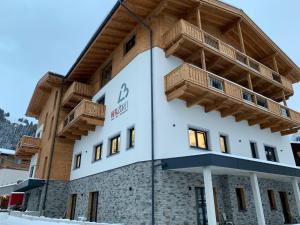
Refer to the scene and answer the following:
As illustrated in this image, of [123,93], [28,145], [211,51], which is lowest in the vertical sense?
[28,145]

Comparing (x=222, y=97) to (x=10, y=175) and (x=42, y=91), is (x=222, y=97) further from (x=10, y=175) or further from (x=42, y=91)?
(x=10, y=175)

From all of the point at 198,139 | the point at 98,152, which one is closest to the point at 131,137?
the point at 198,139

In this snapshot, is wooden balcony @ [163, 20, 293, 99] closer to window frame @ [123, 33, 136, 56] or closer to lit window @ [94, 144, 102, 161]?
window frame @ [123, 33, 136, 56]

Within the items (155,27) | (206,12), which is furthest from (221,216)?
(206,12)

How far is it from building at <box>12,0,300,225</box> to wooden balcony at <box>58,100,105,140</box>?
80 millimetres

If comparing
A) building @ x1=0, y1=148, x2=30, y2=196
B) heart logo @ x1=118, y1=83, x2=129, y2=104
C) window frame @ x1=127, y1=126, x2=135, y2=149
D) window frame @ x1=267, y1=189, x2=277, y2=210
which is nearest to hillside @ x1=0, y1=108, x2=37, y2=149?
building @ x1=0, y1=148, x2=30, y2=196

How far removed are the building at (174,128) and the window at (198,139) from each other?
0.07 m

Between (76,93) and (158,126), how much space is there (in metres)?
10.6

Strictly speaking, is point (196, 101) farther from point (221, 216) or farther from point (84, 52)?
point (84, 52)

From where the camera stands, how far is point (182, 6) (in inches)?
619

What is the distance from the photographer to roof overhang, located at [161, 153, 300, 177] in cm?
1052

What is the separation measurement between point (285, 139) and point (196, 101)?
1119 centimetres

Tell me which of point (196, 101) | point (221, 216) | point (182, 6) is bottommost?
point (221, 216)

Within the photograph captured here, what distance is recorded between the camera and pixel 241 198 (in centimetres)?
1478
